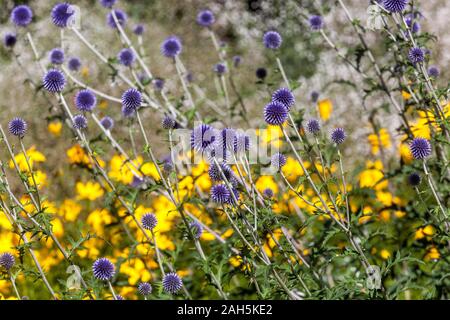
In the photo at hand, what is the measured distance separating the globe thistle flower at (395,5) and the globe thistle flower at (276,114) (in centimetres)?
75

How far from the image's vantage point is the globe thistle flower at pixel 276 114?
280cm

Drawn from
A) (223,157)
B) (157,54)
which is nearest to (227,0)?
(157,54)

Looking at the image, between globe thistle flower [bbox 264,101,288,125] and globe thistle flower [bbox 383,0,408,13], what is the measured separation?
751 mm

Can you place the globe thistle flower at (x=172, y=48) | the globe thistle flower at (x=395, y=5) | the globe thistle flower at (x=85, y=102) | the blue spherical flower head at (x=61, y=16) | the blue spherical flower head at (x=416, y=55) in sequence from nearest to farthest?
the blue spherical flower head at (x=416, y=55)
the globe thistle flower at (x=395, y=5)
the globe thistle flower at (x=85, y=102)
the blue spherical flower head at (x=61, y=16)
the globe thistle flower at (x=172, y=48)

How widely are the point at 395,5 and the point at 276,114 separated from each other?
802 mm

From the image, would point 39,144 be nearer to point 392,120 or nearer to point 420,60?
point 392,120

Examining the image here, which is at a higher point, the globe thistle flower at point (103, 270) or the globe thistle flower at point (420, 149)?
the globe thistle flower at point (420, 149)

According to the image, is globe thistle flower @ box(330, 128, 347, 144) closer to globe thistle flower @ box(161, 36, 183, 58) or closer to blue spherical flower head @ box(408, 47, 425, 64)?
blue spherical flower head @ box(408, 47, 425, 64)

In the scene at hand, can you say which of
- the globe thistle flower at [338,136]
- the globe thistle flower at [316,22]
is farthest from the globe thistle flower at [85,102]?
the globe thistle flower at [316,22]

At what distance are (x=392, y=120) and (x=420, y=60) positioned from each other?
130 inches

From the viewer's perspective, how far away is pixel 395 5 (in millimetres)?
2992

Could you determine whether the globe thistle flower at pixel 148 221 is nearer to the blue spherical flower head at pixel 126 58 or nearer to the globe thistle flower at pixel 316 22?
the blue spherical flower head at pixel 126 58

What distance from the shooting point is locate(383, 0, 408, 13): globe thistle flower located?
2973mm
